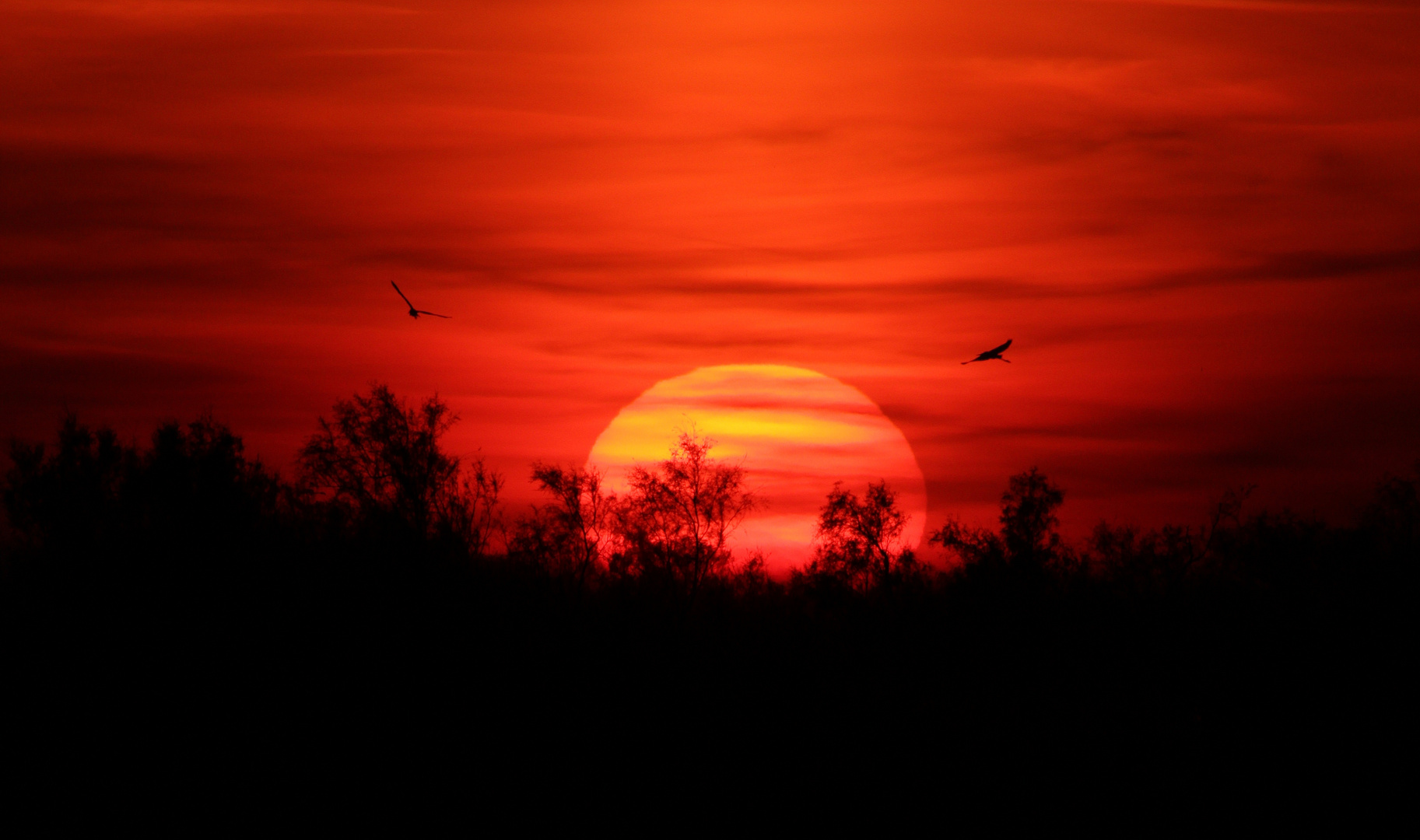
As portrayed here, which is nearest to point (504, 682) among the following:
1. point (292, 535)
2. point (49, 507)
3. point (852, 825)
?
point (292, 535)

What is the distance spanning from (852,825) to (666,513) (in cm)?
2005

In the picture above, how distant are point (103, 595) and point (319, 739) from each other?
1079 cm

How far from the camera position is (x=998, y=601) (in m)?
63.2

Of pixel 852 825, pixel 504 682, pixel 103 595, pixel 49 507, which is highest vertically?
pixel 49 507

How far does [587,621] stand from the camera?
2232 inches

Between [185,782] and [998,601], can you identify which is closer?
[185,782]

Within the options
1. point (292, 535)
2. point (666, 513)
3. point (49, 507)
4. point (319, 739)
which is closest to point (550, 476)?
point (666, 513)

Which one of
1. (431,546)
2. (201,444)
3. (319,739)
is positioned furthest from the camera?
(201,444)

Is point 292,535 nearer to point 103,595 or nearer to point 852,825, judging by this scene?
point 103,595

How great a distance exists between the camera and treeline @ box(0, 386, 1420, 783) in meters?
51.6

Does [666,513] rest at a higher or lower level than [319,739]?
higher

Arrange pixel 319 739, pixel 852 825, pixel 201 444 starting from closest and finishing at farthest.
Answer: pixel 852 825, pixel 319 739, pixel 201 444

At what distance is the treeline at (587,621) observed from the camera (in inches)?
2031

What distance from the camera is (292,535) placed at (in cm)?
5331
